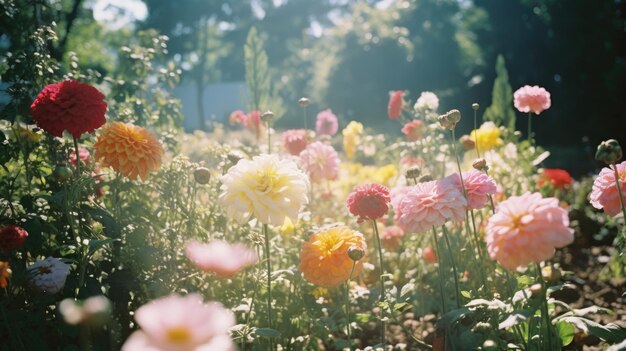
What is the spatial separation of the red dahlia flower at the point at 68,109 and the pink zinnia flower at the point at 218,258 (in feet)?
2.06

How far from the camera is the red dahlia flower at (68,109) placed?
72.0 inches

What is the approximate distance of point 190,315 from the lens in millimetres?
812

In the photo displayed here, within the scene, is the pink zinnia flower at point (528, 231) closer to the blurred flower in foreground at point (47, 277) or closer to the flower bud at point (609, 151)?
the flower bud at point (609, 151)

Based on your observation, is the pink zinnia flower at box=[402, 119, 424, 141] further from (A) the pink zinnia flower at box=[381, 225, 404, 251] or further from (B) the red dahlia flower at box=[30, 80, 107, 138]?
(B) the red dahlia flower at box=[30, 80, 107, 138]

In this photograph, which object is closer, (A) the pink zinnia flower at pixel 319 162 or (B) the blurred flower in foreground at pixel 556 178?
(A) the pink zinnia flower at pixel 319 162

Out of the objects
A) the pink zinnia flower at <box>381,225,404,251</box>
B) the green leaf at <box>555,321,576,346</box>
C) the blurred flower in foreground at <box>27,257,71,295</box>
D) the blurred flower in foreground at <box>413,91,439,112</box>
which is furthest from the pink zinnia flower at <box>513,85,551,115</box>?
the blurred flower in foreground at <box>27,257,71,295</box>

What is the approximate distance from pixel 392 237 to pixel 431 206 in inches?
59.7

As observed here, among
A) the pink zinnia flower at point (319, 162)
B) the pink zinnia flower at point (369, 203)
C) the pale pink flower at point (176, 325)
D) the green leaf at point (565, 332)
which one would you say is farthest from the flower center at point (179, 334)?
the pink zinnia flower at point (319, 162)

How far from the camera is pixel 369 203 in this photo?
72.3 inches

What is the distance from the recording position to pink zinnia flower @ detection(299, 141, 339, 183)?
3031 mm

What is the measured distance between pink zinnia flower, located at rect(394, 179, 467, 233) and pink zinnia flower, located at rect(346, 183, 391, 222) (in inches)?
4.6

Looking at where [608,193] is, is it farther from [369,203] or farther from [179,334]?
[179,334]

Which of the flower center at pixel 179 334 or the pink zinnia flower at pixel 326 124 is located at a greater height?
the pink zinnia flower at pixel 326 124

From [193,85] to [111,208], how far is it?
3709 centimetres
